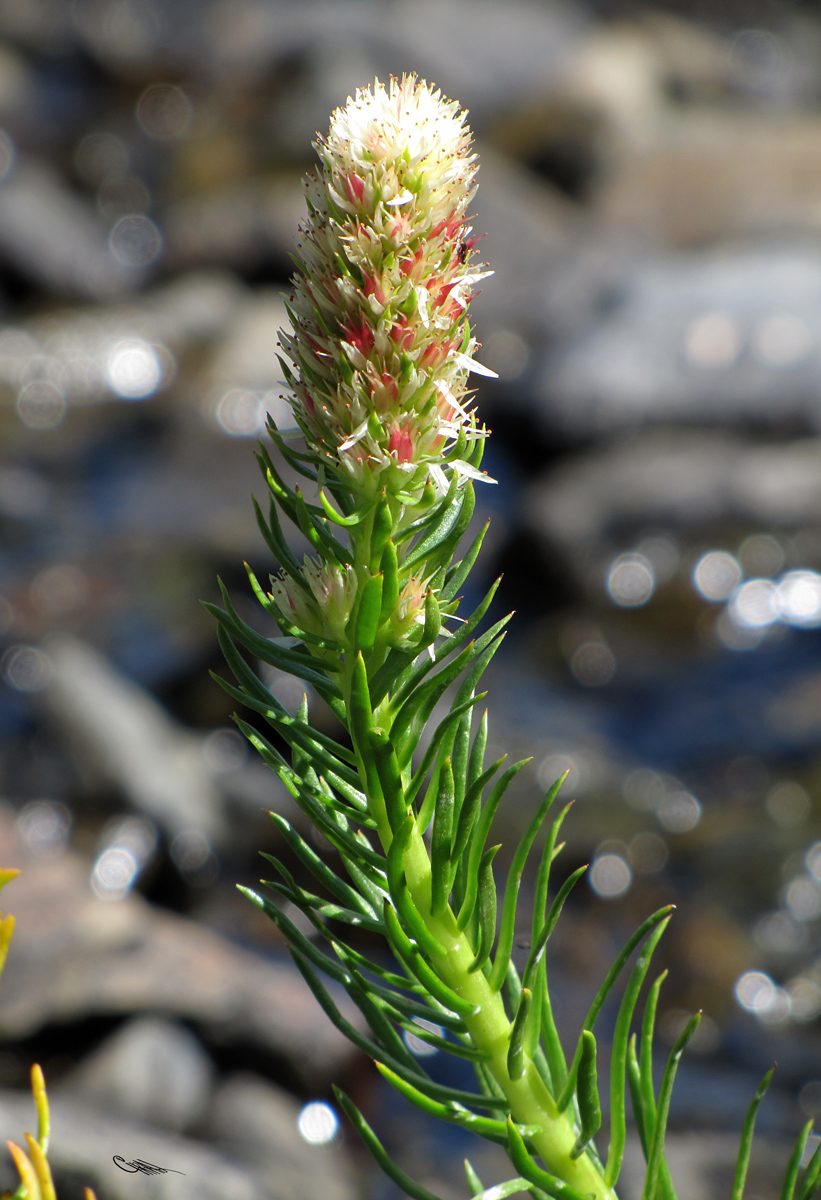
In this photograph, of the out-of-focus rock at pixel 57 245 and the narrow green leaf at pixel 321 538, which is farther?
the out-of-focus rock at pixel 57 245

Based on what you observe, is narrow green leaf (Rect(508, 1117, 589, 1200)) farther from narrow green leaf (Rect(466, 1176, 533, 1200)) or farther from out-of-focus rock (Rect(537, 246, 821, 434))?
out-of-focus rock (Rect(537, 246, 821, 434))

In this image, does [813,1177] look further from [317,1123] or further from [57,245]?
[57,245]

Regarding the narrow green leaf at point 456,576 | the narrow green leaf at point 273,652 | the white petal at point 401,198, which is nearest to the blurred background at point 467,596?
the narrow green leaf at point 273,652

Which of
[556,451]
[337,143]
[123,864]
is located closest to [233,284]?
[556,451]

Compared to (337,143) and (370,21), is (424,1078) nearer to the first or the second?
(337,143)

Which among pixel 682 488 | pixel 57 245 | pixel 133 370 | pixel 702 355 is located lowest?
pixel 682 488

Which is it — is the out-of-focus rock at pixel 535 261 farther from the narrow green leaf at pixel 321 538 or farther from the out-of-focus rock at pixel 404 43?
the narrow green leaf at pixel 321 538

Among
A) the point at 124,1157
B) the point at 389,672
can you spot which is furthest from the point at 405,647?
the point at 124,1157

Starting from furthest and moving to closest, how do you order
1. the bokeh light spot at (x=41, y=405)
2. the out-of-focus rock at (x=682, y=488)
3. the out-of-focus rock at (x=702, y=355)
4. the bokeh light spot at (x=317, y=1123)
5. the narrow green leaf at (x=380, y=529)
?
1. the bokeh light spot at (x=41, y=405)
2. the out-of-focus rock at (x=702, y=355)
3. the out-of-focus rock at (x=682, y=488)
4. the bokeh light spot at (x=317, y=1123)
5. the narrow green leaf at (x=380, y=529)

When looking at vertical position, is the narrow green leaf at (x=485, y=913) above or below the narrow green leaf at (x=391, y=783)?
below
